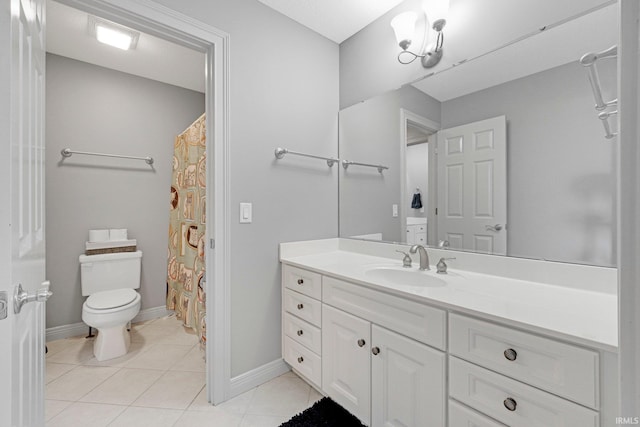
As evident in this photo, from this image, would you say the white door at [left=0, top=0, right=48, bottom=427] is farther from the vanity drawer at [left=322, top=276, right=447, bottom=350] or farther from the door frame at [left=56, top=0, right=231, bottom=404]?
the vanity drawer at [left=322, top=276, right=447, bottom=350]

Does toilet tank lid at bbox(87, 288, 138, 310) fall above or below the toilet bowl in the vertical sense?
above

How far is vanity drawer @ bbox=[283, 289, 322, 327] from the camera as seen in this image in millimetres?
1600

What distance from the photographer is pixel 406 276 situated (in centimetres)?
155

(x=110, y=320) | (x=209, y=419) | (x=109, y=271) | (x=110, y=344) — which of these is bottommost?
(x=209, y=419)

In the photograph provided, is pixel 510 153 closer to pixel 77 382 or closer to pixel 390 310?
pixel 390 310

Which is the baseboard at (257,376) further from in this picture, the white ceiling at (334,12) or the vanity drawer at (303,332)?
the white ceiling at (334,12)

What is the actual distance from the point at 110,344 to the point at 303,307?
5.07 feet

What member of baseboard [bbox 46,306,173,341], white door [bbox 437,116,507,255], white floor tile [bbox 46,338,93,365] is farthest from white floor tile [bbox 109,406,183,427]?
white door [bbox 437,116,507,255]

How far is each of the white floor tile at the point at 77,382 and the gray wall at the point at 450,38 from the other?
98.8 inches

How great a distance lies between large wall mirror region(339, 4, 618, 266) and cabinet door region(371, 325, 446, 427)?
66 centimetres

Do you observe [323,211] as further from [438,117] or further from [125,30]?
[125,30]

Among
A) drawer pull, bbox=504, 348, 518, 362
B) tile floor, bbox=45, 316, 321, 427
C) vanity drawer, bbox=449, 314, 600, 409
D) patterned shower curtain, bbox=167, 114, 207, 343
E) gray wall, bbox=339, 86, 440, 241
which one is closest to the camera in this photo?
vanity drawer, bbox=449, 314, 600, 409

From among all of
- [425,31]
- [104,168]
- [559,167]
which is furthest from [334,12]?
[104,168]

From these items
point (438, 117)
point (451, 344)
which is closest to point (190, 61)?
point (438, 117)
